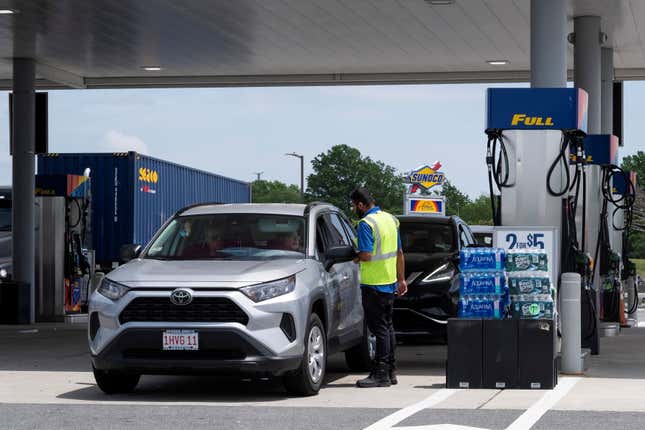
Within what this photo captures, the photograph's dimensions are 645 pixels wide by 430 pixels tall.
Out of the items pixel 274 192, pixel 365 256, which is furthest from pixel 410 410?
pixel 274 192

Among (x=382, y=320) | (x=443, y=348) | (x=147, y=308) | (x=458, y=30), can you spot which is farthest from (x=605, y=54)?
(x=147, y=308)

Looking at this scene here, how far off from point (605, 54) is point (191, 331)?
15.1 meters

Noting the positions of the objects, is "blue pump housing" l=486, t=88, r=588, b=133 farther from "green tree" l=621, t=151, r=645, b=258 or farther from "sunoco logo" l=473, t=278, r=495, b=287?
"green tree" l=621, t=151, r=645, b=258

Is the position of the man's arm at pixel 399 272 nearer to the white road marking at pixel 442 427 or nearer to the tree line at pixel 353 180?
the white road marking at pixel 442 427

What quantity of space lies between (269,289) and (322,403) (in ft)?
3.55

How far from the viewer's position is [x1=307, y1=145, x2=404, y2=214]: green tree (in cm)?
13862

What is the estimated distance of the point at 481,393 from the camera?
11461 mm

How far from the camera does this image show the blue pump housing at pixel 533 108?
1342 cm

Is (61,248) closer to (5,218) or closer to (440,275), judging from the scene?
(5,218)

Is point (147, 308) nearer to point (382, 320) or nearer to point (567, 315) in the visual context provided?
point (382, 320)

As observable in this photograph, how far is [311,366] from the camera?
1126 cm

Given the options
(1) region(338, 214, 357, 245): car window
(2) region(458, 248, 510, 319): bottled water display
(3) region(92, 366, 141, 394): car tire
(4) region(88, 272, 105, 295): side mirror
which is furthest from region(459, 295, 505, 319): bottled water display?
(4) region(88, 272, 105, 295): side mirror

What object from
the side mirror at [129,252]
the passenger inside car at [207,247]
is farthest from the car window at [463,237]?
the side mirror at [129,252]

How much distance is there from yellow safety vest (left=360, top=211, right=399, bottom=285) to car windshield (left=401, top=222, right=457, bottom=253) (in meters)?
3.54
